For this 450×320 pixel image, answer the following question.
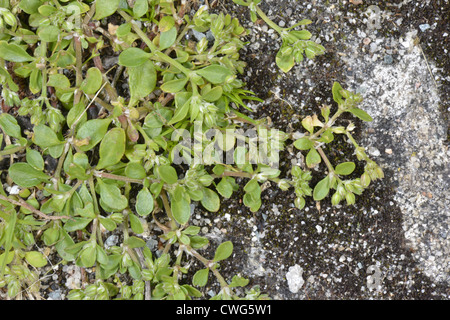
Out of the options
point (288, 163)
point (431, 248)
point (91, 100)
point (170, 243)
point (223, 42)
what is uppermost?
point (223, 42)

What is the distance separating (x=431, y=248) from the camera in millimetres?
2033

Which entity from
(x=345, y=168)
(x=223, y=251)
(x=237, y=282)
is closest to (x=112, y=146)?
(x=223, y=251)

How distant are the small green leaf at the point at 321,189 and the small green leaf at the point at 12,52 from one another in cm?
133

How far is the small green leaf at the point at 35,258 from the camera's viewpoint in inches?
76.9

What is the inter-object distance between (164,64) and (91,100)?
13.8 inches

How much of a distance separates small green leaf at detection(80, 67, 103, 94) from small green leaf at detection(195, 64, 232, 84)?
390 millimetres

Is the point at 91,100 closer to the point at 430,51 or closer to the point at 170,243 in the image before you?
the point at 170,243

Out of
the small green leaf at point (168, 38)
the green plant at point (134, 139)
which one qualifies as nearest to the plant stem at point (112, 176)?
the green plant at point (134, 139)

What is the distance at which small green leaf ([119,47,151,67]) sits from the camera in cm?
172

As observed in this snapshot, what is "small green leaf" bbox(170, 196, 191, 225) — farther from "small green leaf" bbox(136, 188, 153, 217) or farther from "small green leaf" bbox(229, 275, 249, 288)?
"small green leaf" bbox(229, 275, 249, 288)

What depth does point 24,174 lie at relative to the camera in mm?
1848

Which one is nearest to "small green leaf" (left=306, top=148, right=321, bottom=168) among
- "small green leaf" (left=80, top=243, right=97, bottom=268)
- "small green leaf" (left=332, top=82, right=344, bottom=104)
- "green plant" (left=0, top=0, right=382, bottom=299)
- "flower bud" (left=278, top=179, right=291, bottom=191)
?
"green plant" (left=0, top=0, right=382, bottom=299)

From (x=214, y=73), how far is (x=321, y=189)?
0.69 m

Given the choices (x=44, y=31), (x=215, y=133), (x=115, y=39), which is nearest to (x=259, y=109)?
(x=215, y=133)
